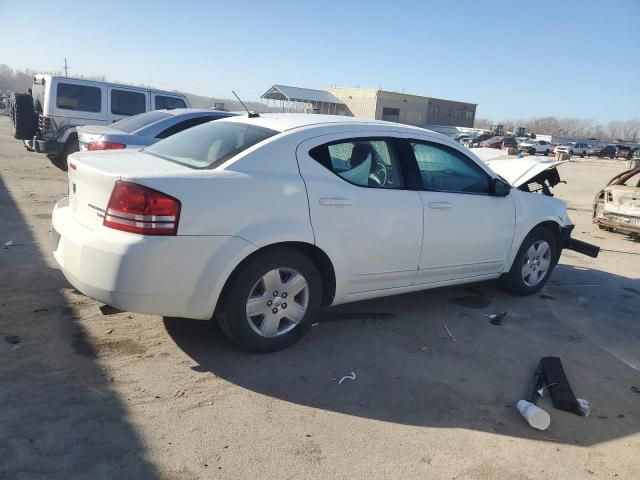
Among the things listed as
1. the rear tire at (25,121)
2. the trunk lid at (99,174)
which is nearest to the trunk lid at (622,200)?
the trunk lid at (99,174)

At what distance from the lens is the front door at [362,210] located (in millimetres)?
3834

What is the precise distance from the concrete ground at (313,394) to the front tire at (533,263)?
35 centimetres

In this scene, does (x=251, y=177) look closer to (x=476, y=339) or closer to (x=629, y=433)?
(x=476, y=339)

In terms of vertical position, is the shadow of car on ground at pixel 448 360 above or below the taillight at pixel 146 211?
below

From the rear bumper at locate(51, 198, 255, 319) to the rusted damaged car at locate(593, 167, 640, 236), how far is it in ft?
28.5

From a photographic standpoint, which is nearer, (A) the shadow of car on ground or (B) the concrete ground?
(B) the concrete ground

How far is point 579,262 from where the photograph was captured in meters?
7.55

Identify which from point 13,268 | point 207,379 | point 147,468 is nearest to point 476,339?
point 207,379

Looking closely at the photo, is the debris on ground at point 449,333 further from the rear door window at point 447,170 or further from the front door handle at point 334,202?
the front door handle at point 334,202

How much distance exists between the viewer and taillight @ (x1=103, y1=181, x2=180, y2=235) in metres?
3.20

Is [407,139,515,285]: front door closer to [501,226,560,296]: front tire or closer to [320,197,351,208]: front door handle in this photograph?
[501,226,560,296]: front tire

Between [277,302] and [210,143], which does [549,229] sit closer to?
[277,302]

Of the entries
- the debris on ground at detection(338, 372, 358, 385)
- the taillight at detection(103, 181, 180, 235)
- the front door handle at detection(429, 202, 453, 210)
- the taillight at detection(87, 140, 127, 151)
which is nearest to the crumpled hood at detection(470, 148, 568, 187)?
the front door handle at detection(429, 202, 453, 210)

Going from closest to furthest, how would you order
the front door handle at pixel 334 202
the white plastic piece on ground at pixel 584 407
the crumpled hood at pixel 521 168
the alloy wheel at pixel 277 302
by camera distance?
the white plastic piece on ground at pixel 584 407, the alloy wheel at pixel 277 302, the front door handle at pixel 334 202, the crumpled hood at pixel 521 168
